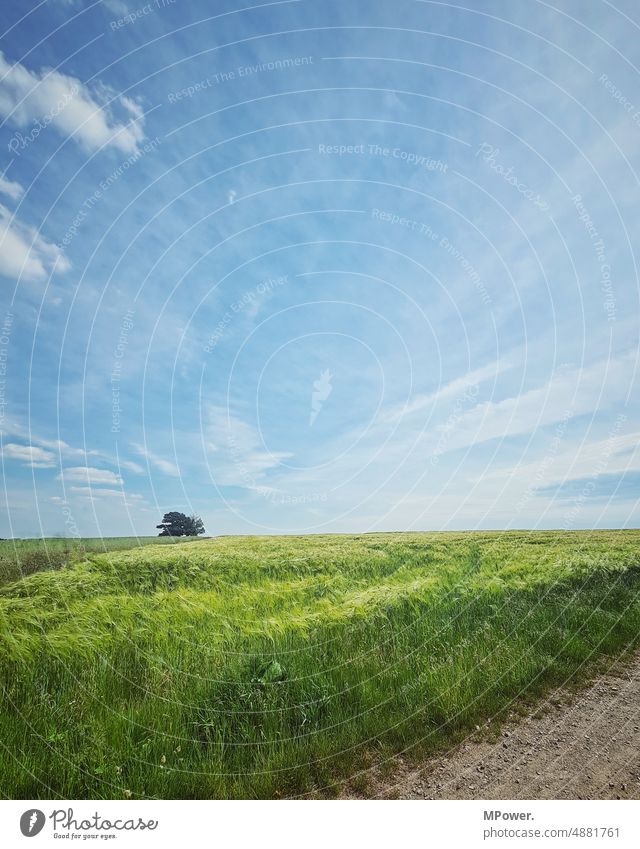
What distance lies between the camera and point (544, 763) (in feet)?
20.0

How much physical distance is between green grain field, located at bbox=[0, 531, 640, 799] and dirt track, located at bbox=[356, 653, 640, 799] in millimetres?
340

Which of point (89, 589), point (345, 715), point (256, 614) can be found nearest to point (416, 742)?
point (345, 715)

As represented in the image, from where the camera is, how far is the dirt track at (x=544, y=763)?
220 inches
